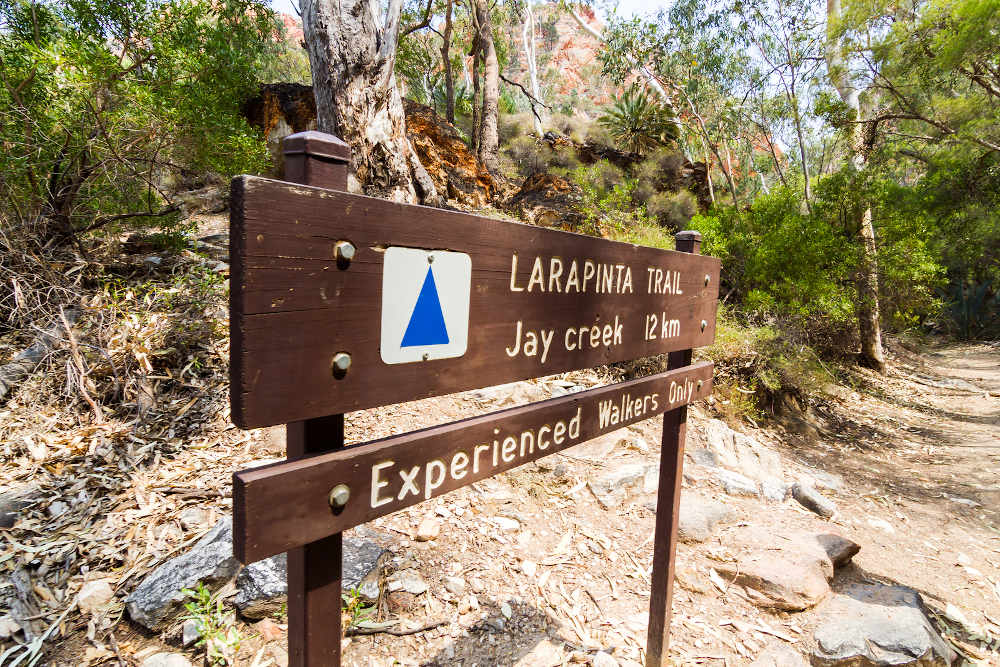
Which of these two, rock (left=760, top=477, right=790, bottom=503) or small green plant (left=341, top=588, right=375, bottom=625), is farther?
rock (left=760, top=477, right=790, bottom=503)

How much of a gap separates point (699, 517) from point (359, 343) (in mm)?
3330

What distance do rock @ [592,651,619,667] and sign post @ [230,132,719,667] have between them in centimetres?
149

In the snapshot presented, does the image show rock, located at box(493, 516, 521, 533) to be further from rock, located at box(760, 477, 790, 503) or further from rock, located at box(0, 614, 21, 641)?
rock, located at box(760, 477, 790, 503)

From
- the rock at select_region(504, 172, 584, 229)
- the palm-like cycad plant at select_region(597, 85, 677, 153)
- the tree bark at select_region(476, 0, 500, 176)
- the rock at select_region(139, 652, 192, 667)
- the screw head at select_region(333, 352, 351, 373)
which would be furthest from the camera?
the palm-like cycad plant at select_region(597, 85, 677, 153)

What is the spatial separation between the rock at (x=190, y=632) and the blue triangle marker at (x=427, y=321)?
1784 millimetres

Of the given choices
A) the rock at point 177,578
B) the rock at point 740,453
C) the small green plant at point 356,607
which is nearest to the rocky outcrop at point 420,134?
the rock at point 740,453

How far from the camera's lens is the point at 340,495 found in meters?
0.88

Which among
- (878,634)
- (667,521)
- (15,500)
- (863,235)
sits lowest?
(878,634)

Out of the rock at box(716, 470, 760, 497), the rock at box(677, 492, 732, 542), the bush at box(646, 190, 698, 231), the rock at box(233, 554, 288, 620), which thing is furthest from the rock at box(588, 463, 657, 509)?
the bush at box(646, 190, 698, 231)

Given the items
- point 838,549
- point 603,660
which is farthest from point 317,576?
point 838,549

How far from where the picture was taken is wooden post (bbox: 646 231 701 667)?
2.12m

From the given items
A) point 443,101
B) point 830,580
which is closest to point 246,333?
point 830,580

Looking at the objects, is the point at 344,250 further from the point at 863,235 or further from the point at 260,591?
the point at 863,235

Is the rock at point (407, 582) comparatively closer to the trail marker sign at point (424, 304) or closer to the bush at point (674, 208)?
the trail marker sign at point (424, 304)
